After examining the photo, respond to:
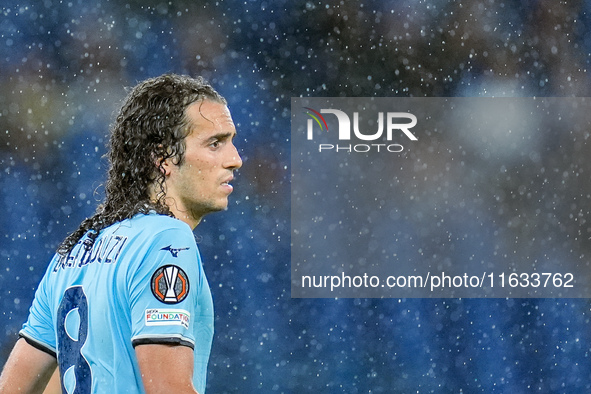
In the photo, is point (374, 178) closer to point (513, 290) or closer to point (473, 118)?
point (473, 118)

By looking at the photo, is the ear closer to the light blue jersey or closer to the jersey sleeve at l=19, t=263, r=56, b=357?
the light blue jersey

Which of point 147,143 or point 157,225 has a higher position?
point 147,143

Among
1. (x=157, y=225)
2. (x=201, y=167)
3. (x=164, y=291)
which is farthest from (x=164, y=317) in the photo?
(x=201, y=167)

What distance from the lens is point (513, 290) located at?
19.8 feet

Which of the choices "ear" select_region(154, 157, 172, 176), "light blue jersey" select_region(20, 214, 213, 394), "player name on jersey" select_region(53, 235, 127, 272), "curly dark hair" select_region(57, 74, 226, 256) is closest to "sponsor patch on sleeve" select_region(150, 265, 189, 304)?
"light blue jersey" select_region(20, 214, 213, 394)

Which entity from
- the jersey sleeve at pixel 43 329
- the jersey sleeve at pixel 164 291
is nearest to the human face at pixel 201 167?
the jersey sleeve at pixel 164 291

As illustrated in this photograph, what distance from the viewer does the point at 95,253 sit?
1.78 m

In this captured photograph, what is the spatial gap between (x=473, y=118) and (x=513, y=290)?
4.61 ft

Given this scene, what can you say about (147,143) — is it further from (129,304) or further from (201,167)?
(129,304)

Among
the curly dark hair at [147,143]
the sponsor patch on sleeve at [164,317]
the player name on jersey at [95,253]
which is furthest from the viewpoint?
the curly dark hair at [147,143]

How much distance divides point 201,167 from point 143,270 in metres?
0.42

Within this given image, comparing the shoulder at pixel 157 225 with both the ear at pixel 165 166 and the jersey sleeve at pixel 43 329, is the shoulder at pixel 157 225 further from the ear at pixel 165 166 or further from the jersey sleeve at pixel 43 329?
the jersey sleeve at pixel 43 329

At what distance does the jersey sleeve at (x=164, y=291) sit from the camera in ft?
5.33

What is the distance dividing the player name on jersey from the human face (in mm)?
234
